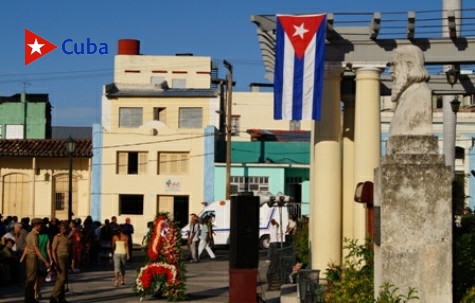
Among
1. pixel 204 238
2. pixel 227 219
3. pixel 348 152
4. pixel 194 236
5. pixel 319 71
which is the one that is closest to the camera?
pixel 319 71

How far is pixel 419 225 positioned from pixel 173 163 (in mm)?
44002

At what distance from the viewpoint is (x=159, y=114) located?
56.9 m

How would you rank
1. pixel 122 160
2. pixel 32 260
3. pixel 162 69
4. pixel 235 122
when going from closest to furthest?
pixel 32 260
pixel 122 160
pixel 235 122
pixel 162 69

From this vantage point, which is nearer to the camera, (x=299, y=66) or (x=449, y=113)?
(x=299, y=66)

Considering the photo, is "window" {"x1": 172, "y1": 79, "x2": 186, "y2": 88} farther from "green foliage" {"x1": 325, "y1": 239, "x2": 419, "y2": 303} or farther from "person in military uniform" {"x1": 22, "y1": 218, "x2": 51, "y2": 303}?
"green foliage" {"x1": 325, "y1": 239, "x2": 419, "y2": 303}

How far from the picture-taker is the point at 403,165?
11.6 metres

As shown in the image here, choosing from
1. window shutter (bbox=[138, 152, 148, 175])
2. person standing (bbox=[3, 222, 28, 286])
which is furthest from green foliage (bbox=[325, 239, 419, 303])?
window shutter (bbox=[138, 152, 148, 175])

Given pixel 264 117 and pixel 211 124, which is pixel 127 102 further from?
pixel 264 117

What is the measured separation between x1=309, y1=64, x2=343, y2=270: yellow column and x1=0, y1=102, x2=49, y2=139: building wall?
47.1 meters

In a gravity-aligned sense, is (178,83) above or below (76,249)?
above

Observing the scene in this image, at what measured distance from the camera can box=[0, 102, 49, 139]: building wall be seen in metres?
66.8

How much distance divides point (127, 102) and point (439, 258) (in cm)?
4566

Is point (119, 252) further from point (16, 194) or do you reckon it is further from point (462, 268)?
point (16, 194)

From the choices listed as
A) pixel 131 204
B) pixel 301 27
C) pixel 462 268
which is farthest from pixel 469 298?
pixel 131 204
